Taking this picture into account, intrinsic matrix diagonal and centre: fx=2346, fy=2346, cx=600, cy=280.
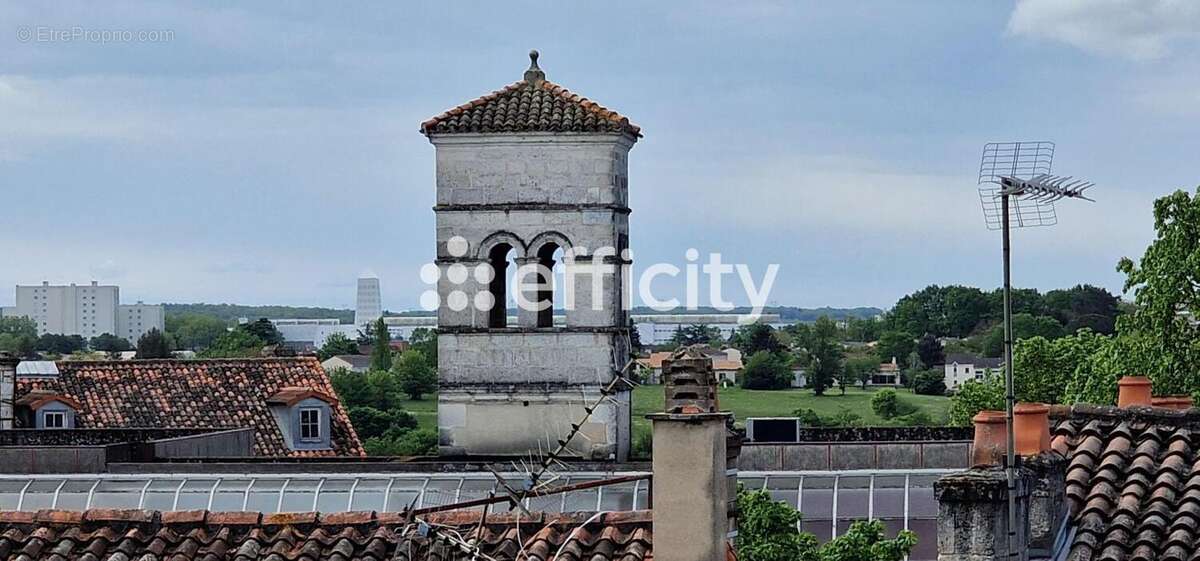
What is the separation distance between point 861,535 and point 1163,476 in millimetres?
6874

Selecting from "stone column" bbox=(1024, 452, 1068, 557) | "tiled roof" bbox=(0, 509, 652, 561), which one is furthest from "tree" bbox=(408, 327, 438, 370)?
"stone column" bbox=(1024, 452, 1068, 557)

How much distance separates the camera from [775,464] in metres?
31.2

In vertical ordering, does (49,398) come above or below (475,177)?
below

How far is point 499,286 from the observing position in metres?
36.6

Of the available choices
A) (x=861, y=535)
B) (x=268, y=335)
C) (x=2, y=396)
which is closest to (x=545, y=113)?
(x=861, y=535)

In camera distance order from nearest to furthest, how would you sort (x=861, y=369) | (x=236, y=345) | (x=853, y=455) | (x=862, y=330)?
(x=853, y=455), (x=236, y=345), (x=861, y=369), (x=862, y=330)

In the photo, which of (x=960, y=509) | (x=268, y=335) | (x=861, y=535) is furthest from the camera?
(x=268, y=335)

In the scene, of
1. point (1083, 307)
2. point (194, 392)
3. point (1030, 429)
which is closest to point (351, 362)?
point (1083, 307)

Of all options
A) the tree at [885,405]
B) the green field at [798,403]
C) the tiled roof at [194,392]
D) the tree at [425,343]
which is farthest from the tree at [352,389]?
the tiled roof at [194,392]

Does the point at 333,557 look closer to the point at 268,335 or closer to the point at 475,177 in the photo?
the point at 475,177

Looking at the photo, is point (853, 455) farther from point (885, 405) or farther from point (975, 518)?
point (885, 405)

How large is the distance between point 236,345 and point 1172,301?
7905cm

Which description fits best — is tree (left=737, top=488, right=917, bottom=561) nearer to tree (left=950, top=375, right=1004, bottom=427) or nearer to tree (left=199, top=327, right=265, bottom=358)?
tree (left=950, top=375, right=1004, bottom=427)

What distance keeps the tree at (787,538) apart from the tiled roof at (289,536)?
7062 millimetres
